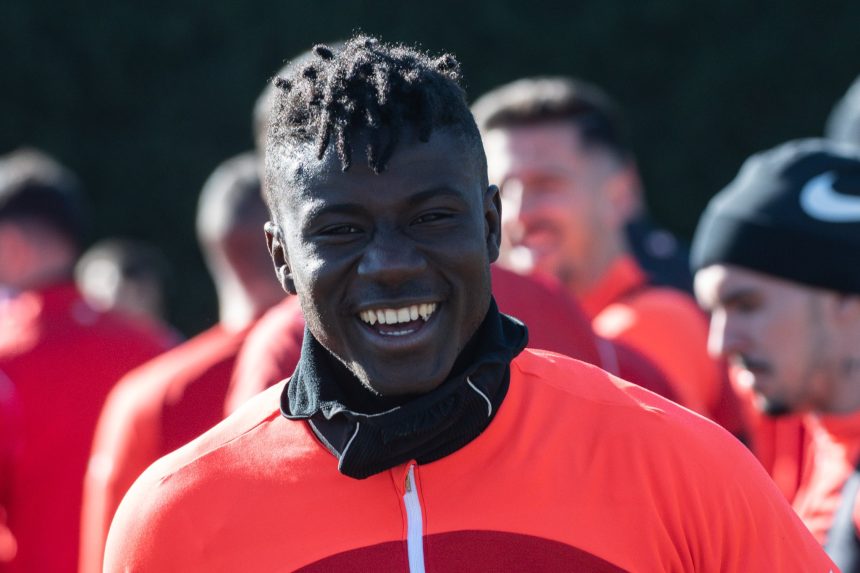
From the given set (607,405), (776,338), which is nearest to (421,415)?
(607,405)

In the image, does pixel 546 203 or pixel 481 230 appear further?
pixel 546 203

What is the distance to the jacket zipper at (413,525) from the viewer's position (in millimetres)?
1946

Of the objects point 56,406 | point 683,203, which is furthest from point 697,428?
point 683,203

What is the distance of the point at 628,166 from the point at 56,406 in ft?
7.65

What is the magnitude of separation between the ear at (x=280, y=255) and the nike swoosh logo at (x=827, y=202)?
1621 mm

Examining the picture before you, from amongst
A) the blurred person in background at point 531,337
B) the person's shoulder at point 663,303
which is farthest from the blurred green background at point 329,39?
the blurred person in background at point 531,337

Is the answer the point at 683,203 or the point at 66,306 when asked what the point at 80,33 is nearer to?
the point at 683,203

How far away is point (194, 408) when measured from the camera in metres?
3.39

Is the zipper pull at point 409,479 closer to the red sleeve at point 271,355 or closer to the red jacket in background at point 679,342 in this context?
the red sleeve at point 271,355

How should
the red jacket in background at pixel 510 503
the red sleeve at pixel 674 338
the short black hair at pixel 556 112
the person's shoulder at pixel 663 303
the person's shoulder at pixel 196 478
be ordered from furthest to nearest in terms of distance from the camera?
1. the short black hair at pixel 556 112
2. the person's shoulder at pixel 663 303
3. the red sleeve at pixel 674 338
4. the person's shoulder at pixel 196 478
5. the red jacket in background at pixel 510 503

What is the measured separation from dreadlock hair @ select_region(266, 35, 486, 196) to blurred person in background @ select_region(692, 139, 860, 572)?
54.9 inches

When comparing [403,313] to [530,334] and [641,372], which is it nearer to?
[530,334]

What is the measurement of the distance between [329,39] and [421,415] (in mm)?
11297

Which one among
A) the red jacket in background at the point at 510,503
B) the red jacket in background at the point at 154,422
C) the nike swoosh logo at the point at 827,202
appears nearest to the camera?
the red jacket in background at the point at 510,503
